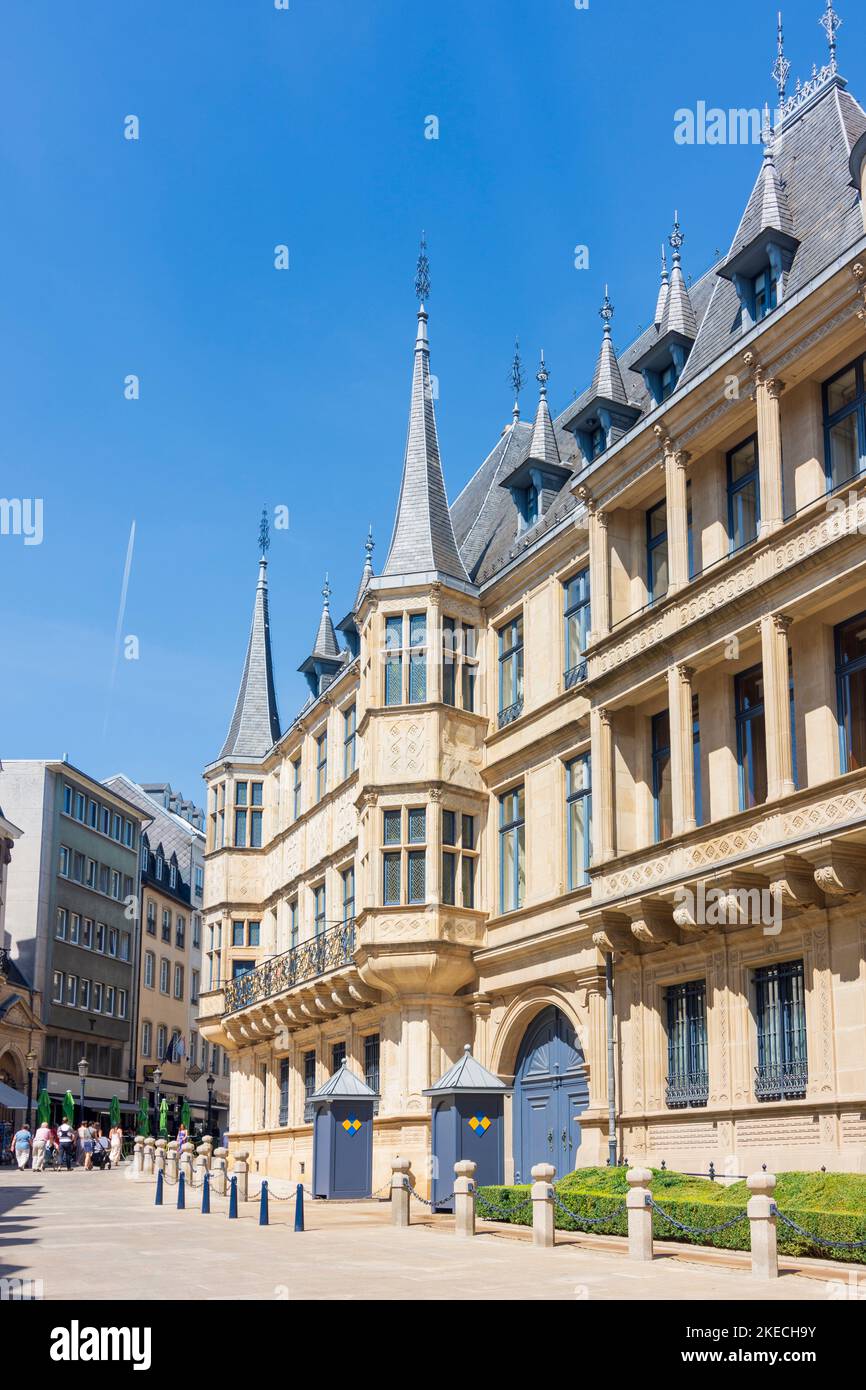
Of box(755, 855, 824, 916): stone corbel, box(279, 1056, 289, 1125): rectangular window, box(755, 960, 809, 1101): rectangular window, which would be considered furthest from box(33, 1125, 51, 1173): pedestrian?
box(755, 855, 824, 916): stone corbel

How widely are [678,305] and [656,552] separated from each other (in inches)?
185

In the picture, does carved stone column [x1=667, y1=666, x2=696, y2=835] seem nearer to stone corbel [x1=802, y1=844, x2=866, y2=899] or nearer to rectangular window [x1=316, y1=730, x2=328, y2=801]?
stone corbel [x1=802, y1=844, x2=866, y2=899]

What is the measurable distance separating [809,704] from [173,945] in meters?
66.5

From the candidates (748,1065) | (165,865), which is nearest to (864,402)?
(748,1065)

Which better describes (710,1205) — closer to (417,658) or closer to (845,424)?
(845,424)

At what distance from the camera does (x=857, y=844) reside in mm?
20266

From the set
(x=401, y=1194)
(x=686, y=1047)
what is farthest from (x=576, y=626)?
(x=401, y=1194)

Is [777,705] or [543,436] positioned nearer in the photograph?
[777,705]

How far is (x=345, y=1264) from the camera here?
1691cm

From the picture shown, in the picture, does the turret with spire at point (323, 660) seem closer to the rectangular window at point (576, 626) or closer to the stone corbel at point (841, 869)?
the rectangular window at point (576, 626)

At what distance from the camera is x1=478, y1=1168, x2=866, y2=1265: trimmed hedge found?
16.8m

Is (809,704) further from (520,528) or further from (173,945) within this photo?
(173,945)

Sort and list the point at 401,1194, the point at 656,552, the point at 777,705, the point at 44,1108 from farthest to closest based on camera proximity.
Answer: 1. the point at 44,1108
2. the point at 656,552
3. the point at 401,1194
4. the point at 777,705

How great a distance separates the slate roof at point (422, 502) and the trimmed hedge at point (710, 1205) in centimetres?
1469
